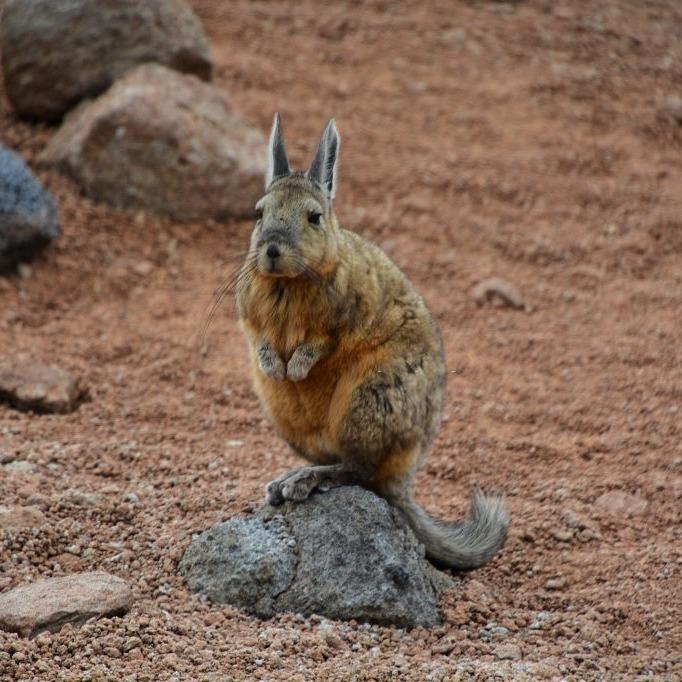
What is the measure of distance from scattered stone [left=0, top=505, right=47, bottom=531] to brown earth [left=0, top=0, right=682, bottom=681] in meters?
0.08

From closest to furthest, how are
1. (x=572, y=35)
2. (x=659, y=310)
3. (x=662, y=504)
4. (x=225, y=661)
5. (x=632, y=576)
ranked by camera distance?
(x=225, y=661) → (x=632, y=576) → (x=662, y=504) → (x=659, y=310) → (x=572, y=35)

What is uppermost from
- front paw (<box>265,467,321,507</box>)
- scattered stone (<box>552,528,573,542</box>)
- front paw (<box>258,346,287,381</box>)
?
front paw (<box>258,346,287,381</box>)

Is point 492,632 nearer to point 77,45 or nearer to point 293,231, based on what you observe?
point 293,231

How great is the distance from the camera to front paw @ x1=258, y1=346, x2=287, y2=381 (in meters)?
6.69

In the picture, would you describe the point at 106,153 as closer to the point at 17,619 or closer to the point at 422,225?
the point at 422,225

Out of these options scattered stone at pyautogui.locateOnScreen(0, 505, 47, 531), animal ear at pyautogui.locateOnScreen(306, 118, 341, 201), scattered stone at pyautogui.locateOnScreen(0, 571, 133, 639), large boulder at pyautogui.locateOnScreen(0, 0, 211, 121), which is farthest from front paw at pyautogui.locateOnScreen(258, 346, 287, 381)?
large boulder at pyautogui.locateOnScreen(0, 0, 211, 121)

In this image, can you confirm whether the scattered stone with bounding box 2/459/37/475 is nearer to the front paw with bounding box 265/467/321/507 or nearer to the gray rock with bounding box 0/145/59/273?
the front paw with bounding box 265/467/321/507

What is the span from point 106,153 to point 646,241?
5.25 meters

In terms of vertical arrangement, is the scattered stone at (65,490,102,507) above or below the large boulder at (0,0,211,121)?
below

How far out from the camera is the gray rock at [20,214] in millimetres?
10672

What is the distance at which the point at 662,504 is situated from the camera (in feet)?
27.0

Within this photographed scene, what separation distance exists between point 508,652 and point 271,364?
6.32 feet

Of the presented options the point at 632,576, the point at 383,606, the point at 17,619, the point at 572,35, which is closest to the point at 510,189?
the point at 572,35

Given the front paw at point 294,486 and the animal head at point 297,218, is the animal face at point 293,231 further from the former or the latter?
the front paw at point 294,486
